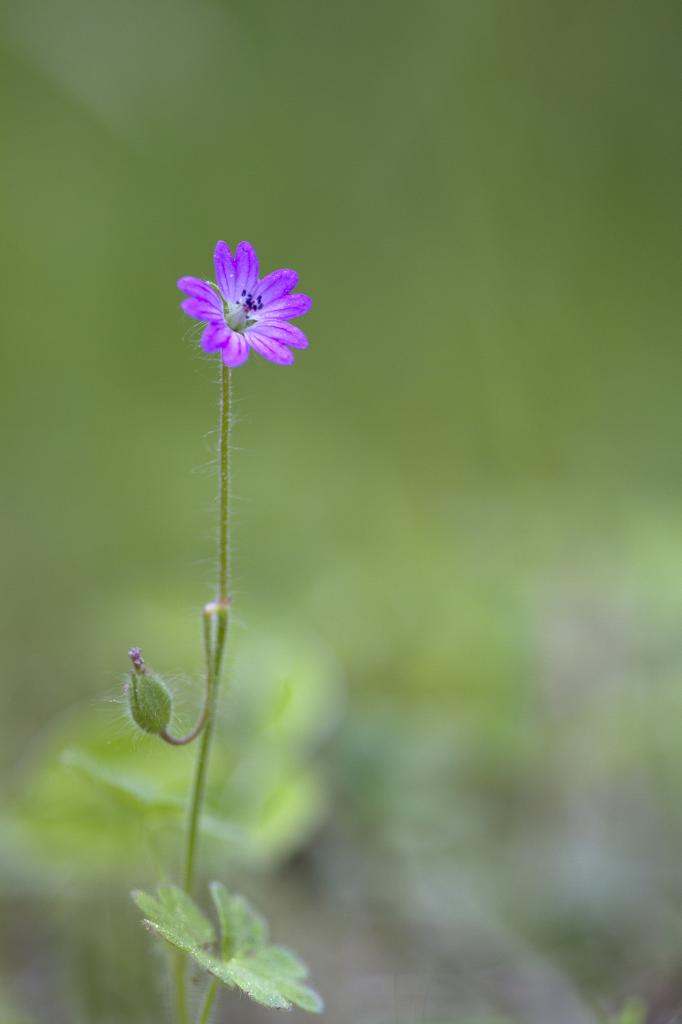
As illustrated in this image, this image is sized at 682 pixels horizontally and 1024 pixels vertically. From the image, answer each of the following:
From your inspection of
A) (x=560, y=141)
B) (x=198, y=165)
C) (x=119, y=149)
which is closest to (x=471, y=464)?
(x=560, y=141)

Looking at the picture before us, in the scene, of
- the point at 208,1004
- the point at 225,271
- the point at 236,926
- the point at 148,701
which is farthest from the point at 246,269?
the point at 208,1004

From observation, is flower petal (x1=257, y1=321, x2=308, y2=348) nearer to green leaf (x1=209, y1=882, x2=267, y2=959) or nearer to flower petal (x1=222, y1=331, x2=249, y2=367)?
flower petal (x1=222, y1=331, x2=249, y2=367)

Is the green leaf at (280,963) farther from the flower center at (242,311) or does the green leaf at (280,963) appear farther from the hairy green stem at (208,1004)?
the flower center at (242,311)

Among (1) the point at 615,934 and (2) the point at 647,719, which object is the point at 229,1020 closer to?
(1) the point at 615,934

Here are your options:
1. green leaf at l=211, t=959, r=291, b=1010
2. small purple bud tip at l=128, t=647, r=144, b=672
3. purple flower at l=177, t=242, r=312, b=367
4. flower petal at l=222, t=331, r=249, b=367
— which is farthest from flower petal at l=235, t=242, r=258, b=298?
green leaf at l=211, t=959, r=291, b=1010

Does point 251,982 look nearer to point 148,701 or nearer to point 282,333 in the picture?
point 148,701

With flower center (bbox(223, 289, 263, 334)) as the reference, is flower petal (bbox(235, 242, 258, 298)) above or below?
above
